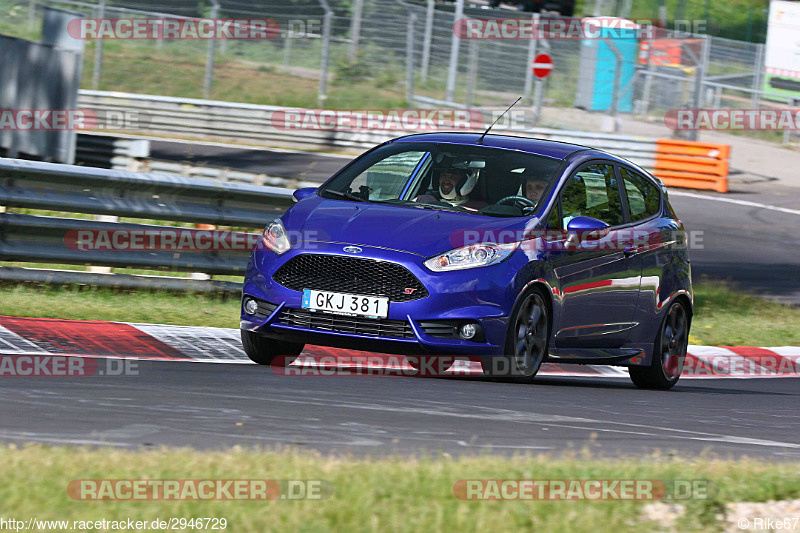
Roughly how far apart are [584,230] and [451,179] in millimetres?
912

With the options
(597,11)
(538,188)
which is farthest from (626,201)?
(597,11)

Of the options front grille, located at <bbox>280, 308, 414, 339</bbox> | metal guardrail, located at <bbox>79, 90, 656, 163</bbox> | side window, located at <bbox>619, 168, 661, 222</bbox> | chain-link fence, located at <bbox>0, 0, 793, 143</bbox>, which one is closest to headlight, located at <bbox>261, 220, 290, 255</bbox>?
front grille, located at <bbox>280, 308, 414, 339</bbox>

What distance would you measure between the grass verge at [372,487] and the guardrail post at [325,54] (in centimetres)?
2352

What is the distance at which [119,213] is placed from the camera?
34.3 feet

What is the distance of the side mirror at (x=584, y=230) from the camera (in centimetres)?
806

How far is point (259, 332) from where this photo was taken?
25.8 ft

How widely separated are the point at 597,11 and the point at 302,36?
9450 millimetres

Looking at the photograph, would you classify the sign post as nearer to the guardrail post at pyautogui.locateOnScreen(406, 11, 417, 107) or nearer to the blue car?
the guardrail post at pyautogui.locateOnScreen(406, 11, 417, 107)

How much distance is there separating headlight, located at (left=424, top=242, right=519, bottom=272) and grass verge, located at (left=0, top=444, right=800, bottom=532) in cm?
234

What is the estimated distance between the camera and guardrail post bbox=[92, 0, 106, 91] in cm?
→ 2734

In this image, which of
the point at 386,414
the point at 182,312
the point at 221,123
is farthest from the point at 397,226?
the point at 221,123

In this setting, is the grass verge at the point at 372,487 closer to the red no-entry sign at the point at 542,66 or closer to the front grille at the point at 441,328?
the front grille at the point at 441,328

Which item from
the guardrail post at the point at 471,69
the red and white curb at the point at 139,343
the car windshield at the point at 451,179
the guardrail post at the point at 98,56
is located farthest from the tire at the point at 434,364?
the guardrail post at the point at 471,69

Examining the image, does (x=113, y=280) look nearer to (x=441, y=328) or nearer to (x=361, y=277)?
(x=361, y=277)
